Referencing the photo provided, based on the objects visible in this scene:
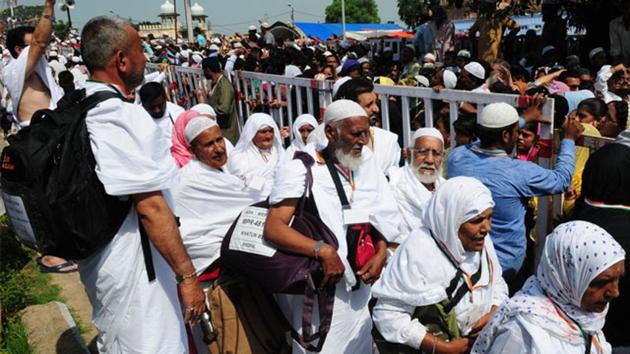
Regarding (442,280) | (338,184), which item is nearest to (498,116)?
(338,184)

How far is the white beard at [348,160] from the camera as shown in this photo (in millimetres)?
2664

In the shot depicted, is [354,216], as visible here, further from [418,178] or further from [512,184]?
[512,184]

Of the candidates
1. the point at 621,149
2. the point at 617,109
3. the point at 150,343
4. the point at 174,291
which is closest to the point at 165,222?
the point at 174,291

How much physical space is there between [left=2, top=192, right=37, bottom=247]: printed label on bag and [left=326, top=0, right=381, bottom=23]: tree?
9131 centimetres

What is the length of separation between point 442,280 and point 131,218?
1.31m

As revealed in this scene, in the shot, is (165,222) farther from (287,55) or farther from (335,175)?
(287,55)

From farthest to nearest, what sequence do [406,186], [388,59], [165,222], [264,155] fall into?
[388,59] < [264,155] < [406,186] < [165,222]

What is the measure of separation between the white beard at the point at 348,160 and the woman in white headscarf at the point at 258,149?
1433mm

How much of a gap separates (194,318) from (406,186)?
154 centimetres

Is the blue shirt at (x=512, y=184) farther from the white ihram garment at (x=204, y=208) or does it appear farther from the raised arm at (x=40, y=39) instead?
the raised arm at (x=40, y=39)

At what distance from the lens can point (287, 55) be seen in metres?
9.01

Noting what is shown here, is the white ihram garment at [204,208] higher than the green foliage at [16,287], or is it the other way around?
the white ihram garment at [204,208]

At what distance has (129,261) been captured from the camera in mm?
2188

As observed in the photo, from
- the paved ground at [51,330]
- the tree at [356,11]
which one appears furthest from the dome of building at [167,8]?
the paved ground at [51,330]
